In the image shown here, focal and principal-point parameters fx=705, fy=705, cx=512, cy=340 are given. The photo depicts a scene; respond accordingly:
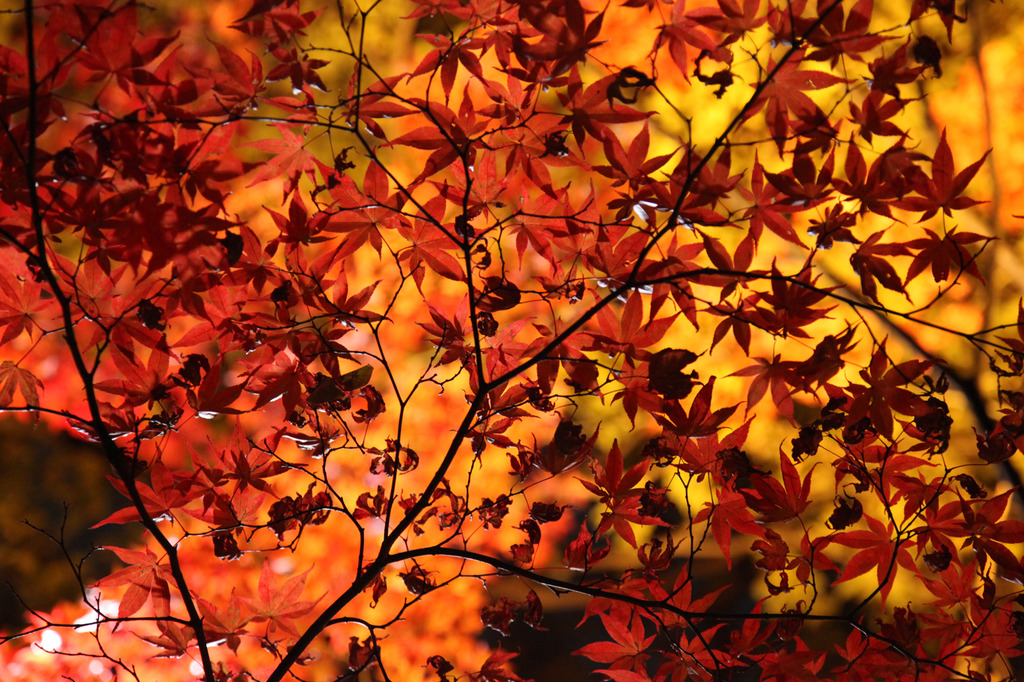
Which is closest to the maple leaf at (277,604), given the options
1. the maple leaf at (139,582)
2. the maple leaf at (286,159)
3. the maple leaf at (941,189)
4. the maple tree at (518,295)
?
the maple tree at (518,295)

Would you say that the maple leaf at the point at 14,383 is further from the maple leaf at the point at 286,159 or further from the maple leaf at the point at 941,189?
the maple leaf at the point at 941,189

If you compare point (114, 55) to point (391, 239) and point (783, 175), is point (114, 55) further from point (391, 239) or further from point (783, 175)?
point (391, 239)

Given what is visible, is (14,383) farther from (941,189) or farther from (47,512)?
(47,512)

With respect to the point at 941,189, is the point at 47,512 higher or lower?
higher

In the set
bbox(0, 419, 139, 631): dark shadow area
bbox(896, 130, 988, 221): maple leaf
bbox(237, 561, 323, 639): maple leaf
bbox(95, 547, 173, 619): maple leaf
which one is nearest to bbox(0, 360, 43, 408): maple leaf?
bbox(95, 547, 173, 619): maple leaf

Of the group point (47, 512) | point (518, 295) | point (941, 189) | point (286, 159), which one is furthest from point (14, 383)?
point (47, 512)

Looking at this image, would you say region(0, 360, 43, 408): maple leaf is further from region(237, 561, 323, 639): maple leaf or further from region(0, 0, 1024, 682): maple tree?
region(237, 561, 323, 639): maple leaf

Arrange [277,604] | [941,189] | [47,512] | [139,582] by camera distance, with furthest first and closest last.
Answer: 1. [47,512]
2. [277,604]
3. [139,582]
4. [941,189]

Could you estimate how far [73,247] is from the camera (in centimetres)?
436

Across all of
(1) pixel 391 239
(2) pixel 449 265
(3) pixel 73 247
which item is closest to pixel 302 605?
(2) pixel 449 265

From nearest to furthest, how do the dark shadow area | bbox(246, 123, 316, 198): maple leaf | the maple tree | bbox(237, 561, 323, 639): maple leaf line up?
the maple tree < bbox(246, 123, 316, 198): maple leaf < bbox(237, 561, 323, 639): maple leaf < the dark shadow area

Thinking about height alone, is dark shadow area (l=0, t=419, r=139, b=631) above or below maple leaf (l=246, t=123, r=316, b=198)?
above

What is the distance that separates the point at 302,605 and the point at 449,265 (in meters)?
0.67

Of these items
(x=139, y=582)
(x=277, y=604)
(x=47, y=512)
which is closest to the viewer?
(x=139, y=582)
